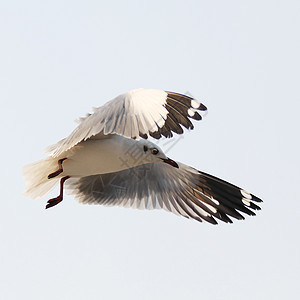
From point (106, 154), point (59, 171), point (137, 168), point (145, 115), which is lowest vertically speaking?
point (137, 168)

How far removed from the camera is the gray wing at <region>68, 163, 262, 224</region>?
654cm

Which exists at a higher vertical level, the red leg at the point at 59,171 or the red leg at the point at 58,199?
the red leg at the point at 59,171

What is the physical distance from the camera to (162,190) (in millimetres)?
6598

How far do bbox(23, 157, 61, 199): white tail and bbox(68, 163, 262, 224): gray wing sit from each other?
0.51 meters

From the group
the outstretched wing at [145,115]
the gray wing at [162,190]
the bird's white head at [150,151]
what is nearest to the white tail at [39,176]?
the gray wing at [162,190]

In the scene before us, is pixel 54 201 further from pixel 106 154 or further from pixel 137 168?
pixel 137 168

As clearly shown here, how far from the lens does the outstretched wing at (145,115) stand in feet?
14.5

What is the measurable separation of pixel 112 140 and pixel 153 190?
1253mm

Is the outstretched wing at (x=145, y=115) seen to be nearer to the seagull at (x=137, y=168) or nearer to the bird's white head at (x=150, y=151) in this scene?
the seagull at (x=137, y=168)

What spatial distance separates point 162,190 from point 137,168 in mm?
310

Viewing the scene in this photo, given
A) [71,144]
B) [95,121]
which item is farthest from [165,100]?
[71,144]

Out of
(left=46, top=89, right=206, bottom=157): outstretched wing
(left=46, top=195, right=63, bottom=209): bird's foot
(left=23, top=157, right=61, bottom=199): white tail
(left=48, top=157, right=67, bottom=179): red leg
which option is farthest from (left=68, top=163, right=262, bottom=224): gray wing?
(left=46, top=89, right=206, bottom=157): outstretched wing

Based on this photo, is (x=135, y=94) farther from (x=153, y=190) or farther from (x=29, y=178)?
(x=153, y=190)

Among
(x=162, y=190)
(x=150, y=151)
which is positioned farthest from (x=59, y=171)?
(x=162, y=190)
